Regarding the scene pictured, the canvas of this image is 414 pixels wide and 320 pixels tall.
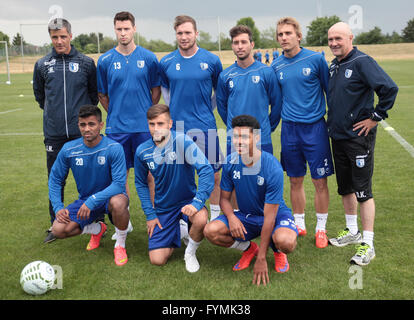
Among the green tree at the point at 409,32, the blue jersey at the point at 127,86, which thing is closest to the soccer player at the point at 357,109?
the blue jersey at the point at 127,86

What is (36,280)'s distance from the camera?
11.2 feet

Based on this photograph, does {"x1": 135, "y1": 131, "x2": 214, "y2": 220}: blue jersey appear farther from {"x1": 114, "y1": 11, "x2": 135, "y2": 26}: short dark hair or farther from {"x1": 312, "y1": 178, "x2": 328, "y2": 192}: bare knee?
{"x1": 114, "y1": 11, "x2": 135, "y2": 26}: short dark hair

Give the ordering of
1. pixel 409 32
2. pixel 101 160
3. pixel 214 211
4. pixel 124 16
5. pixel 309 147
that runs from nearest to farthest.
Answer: pixel 101 160
pixel 309 147
pixel 124 16
pixel 214 211
pixel 409 32

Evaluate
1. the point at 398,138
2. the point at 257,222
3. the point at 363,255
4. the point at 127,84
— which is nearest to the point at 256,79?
the point at 127,84

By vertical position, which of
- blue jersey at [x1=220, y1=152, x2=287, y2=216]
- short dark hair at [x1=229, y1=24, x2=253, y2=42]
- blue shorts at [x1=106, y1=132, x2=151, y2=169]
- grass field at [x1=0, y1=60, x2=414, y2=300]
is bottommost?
grass field at [x1=0, y1=60, x2=414, y2=300]

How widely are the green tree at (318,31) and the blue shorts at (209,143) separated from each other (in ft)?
219

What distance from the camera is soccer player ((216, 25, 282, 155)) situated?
14.6 ft

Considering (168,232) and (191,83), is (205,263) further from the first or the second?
(191,83)

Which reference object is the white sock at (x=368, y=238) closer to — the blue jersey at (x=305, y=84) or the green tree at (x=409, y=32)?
the blue jersey at (x=305, y=84)

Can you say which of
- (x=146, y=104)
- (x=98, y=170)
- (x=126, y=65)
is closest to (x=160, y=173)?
(x=98, y=170)

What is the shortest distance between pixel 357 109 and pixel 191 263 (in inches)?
83.6

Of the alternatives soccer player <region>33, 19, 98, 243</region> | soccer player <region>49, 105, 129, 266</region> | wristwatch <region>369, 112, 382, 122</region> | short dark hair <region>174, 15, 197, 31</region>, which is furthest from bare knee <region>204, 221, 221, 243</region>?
short dark hair <region>174, 15, 197, 31</region>

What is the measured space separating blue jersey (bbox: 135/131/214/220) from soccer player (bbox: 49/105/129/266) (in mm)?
248
